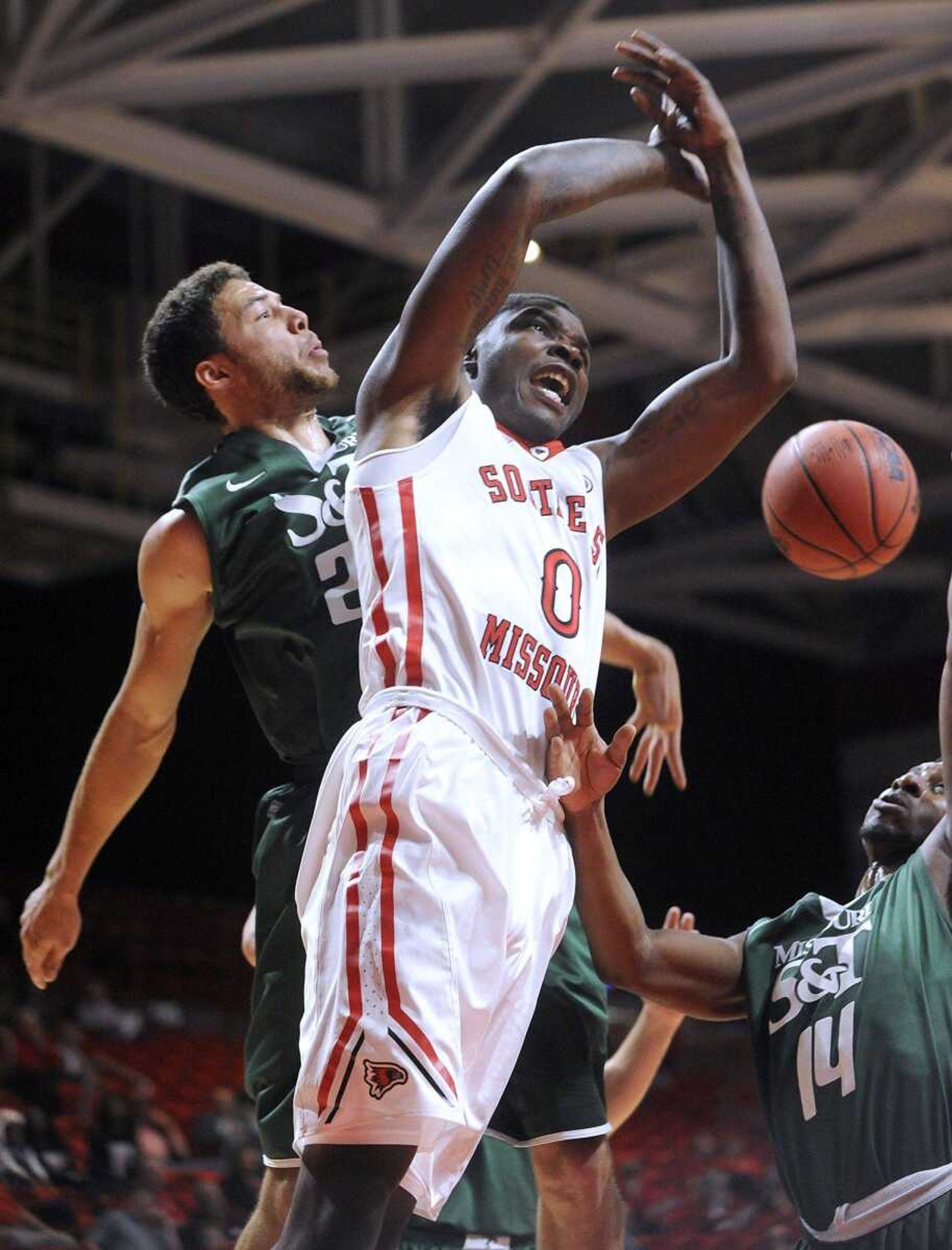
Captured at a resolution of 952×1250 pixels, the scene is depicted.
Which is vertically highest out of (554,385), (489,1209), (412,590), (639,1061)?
(554,385)

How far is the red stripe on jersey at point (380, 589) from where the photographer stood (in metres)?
2.50

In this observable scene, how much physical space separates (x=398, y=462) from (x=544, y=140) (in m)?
9.19

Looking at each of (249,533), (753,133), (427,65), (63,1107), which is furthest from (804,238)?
(249,533)

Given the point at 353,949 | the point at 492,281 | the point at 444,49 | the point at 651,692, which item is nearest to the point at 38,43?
the point at 444,49

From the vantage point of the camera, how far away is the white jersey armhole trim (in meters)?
2.57

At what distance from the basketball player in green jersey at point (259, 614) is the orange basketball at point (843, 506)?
1.47m

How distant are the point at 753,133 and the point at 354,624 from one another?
831cm

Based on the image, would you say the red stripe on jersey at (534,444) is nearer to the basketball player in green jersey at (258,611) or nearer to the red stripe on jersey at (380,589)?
the red stripe on jersey at (380,589)

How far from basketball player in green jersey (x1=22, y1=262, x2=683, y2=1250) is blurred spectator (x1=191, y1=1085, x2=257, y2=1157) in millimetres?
6176

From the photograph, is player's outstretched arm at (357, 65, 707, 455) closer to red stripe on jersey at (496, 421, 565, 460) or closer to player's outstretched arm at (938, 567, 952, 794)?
red stripe on jersey at (496, 421, 565, 460)

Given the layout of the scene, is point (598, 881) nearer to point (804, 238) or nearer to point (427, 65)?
point (427, 65)

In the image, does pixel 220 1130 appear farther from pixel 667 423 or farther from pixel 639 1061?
pixel 667 423

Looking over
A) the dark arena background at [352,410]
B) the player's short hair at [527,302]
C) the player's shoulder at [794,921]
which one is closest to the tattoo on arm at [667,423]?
the player's short hair at [527,302]

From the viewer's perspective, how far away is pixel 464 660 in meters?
2.50
